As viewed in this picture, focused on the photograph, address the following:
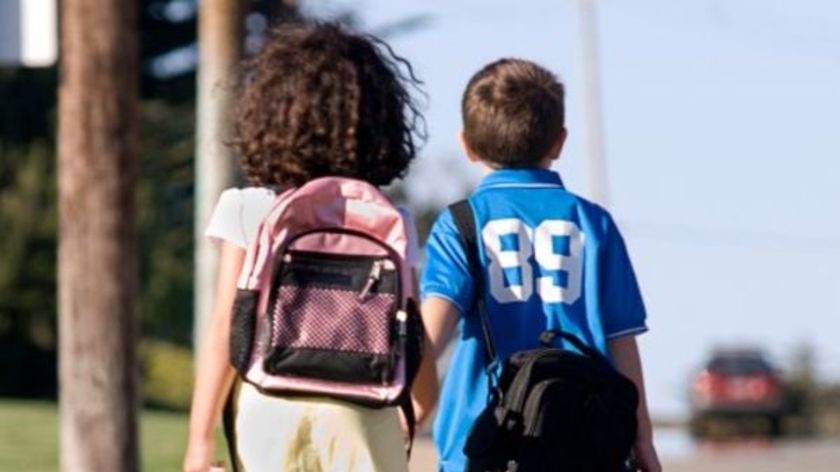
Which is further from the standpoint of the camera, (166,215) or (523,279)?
(166,215)

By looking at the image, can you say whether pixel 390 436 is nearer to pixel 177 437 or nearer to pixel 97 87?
pixel 97 87

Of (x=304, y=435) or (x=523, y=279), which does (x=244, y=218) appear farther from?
(x=523, y=279)

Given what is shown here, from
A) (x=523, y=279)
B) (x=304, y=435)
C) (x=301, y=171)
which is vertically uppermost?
(x=301, y=171)

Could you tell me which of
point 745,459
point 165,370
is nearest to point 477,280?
point 745,459

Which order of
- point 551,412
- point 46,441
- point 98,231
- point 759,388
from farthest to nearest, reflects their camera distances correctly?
point 759,388
point 46,441
point 98,231
point 551,412

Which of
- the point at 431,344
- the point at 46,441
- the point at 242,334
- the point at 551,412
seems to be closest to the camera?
the point at 242,334

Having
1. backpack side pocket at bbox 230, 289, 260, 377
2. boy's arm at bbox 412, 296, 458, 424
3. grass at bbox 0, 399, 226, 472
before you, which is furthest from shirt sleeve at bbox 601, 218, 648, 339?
grass at bbox 0, 399, 226, 472

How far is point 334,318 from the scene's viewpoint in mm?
5422

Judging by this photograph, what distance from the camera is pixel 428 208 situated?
45.8 m

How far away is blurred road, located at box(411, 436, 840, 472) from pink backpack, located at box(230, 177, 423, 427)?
11060 mm

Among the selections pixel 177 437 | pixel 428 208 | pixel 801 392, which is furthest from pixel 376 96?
pixel 428 208

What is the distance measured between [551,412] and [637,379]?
1.05ft

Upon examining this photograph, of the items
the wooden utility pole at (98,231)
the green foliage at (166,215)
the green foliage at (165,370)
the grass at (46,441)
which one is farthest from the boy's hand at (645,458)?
the green foliage at (165,370)

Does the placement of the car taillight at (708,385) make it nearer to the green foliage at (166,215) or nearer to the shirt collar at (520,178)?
the green foliage at (166,215)
